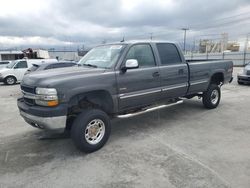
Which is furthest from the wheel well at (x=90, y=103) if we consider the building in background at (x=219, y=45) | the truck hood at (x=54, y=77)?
the building in background at (x=219, y=45)

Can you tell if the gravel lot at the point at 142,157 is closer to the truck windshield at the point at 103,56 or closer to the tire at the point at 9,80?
the truck windshield at the point at 103,56

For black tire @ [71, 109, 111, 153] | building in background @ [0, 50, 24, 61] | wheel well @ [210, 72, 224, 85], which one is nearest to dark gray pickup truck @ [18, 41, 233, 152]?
black tire @ [71, 109, 111, 153]

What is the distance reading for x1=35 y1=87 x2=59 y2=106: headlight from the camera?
3.42m

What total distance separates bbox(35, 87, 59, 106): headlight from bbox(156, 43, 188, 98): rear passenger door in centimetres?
250

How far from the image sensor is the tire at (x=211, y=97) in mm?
6512

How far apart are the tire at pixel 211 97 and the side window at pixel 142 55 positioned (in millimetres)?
2583

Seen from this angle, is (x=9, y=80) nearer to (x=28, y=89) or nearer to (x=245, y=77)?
(x=28, y=89)

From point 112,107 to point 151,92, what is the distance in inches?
40.4

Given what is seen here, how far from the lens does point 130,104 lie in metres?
4.48

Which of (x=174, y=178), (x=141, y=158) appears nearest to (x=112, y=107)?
(x=141, y=158)

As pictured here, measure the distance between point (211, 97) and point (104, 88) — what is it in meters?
4.04

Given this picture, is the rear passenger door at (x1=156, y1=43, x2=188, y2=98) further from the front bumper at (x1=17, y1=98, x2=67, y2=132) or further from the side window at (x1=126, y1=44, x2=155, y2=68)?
the front bumper at (x1=17, y1=98, x2=67, y2=132)

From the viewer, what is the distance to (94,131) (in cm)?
403

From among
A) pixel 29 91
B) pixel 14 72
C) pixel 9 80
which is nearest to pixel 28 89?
pixel 29 91
